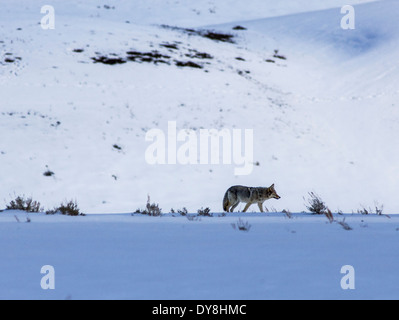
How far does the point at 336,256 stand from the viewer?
3.75 metres

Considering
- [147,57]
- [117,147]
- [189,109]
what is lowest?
[117,147]

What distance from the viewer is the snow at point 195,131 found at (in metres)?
3.31

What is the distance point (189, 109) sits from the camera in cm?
2656

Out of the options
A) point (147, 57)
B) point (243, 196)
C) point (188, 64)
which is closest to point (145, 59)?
point (147, 57)

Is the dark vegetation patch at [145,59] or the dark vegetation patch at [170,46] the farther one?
the dark vegetation patch at [170,46]

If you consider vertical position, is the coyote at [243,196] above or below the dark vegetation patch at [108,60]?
below

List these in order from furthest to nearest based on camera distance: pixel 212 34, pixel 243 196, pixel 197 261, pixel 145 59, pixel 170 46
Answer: pixel 212 34
pixel 170 46
pixel 145 59
pixel 243 196
pixel 197 261

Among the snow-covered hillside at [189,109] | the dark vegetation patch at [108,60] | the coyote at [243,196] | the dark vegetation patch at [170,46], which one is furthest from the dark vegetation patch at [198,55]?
the coyote at [243,196]

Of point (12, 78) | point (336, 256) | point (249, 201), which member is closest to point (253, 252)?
point (336, 256)

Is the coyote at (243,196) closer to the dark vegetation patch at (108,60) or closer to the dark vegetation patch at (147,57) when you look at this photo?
the dark vegetation patch at (108,60)

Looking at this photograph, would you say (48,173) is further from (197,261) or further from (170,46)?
(170,46)

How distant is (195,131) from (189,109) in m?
2.78

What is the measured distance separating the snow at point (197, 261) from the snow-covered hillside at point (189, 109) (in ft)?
39.2
